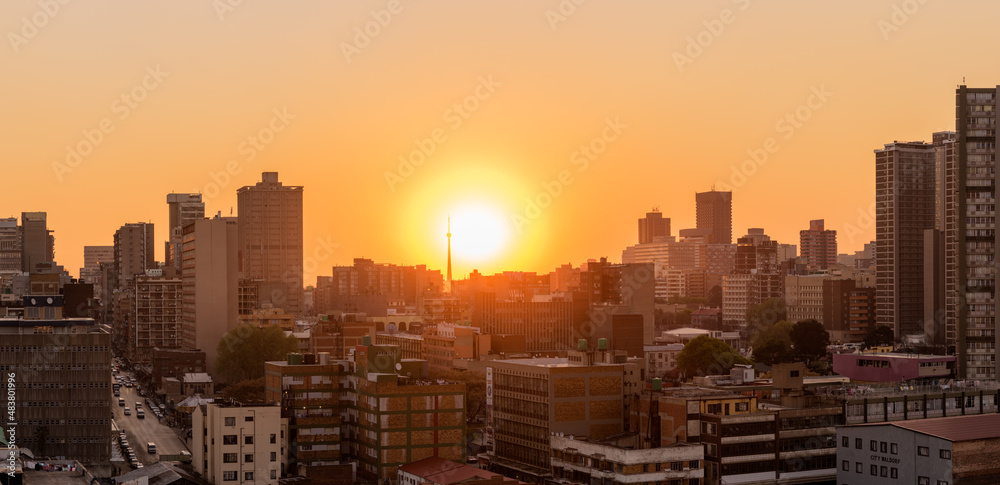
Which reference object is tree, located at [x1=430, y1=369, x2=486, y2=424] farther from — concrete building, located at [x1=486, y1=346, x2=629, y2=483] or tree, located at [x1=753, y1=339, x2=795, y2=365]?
tree, located at [x1=753, y1=339, x2=795, y2=365]

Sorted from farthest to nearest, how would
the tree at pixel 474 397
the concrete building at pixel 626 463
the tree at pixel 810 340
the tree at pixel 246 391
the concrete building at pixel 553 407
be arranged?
the tree at pixel 810 340
the tree at pixel 246 391
the tree at pixel 474 397
the concrete building at pixel 553 407
the concrete building at pixel 626 463

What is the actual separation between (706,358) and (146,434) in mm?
68853

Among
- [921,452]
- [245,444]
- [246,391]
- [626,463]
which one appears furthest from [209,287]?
[921,452]

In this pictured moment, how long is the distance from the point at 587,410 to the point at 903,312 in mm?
111466

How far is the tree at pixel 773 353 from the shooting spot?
148 metres

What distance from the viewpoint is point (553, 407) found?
81.8m

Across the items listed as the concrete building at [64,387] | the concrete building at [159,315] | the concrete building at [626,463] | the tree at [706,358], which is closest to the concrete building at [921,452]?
the concrete building at [626,463]

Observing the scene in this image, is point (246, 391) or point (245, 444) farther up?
point (245, 444)

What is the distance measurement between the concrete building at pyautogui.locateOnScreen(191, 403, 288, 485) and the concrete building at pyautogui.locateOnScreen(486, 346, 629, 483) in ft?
59.5

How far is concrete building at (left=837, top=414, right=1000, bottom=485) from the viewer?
7150 cm

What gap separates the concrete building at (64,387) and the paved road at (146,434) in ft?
19.4

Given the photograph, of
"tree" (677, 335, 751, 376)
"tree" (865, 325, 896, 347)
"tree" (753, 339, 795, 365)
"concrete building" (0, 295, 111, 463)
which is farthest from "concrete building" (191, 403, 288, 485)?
"tree" (865, 325, 896, 347)

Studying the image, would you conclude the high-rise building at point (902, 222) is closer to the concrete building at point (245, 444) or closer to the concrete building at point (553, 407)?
the concrete building at point (553, 407)

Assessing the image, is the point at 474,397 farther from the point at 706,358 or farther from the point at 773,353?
the point at 773,353
